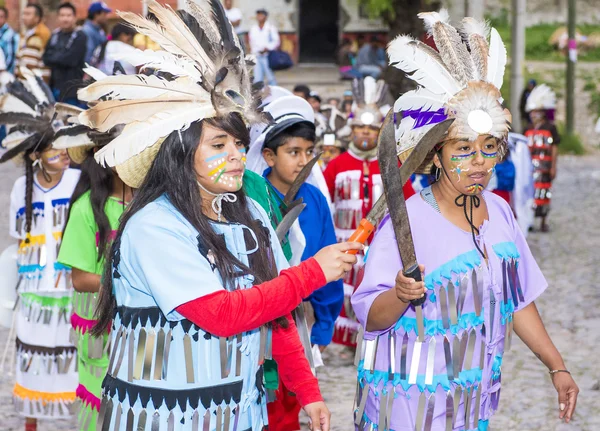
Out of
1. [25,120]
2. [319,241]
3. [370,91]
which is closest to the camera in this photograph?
[319,241]

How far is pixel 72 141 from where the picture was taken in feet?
15.7

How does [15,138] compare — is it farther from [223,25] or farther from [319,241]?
[223,25]

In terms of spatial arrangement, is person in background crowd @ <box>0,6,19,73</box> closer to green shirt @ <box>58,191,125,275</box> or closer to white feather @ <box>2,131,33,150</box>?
white feather @ <box>2,131,33,150</box>

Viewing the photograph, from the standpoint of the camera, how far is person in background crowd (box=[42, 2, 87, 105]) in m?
12.3

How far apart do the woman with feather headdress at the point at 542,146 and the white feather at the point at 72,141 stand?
890 cm

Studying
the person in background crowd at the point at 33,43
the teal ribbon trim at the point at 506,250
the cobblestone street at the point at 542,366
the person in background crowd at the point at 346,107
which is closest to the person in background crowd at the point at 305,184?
the cobblestone street at the point at 542,366

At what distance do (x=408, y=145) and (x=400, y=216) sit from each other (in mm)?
474

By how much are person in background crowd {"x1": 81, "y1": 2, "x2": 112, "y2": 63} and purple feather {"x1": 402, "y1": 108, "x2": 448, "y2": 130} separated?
970 cm

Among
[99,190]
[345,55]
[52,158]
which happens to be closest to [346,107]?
[52,158]

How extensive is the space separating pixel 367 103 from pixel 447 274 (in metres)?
4.55

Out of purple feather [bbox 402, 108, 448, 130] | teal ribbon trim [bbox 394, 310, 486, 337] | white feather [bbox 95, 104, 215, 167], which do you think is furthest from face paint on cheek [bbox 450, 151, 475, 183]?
white feather [bbox 95, 104, 215, 167]

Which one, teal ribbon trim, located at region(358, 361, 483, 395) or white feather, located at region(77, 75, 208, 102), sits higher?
white feather, located at region(77, 75, 208, 102)

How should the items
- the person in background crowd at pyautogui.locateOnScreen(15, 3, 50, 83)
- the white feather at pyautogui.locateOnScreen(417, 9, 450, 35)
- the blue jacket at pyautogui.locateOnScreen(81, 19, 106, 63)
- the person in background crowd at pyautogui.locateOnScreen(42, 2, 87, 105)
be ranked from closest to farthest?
the white feather at pyautogui.locateOnScreen(417, 9, 450, 35), the person in background crowd at pyautogui.locateOnScreen(42, 2, 87, 105), the blue jacket at pyautogui.locateOnScreen(81, 19, 106, 63), the person in background crowd at pyautogui.locateOnScreen(15, 3, 50, 83)

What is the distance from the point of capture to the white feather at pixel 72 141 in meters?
4.76
